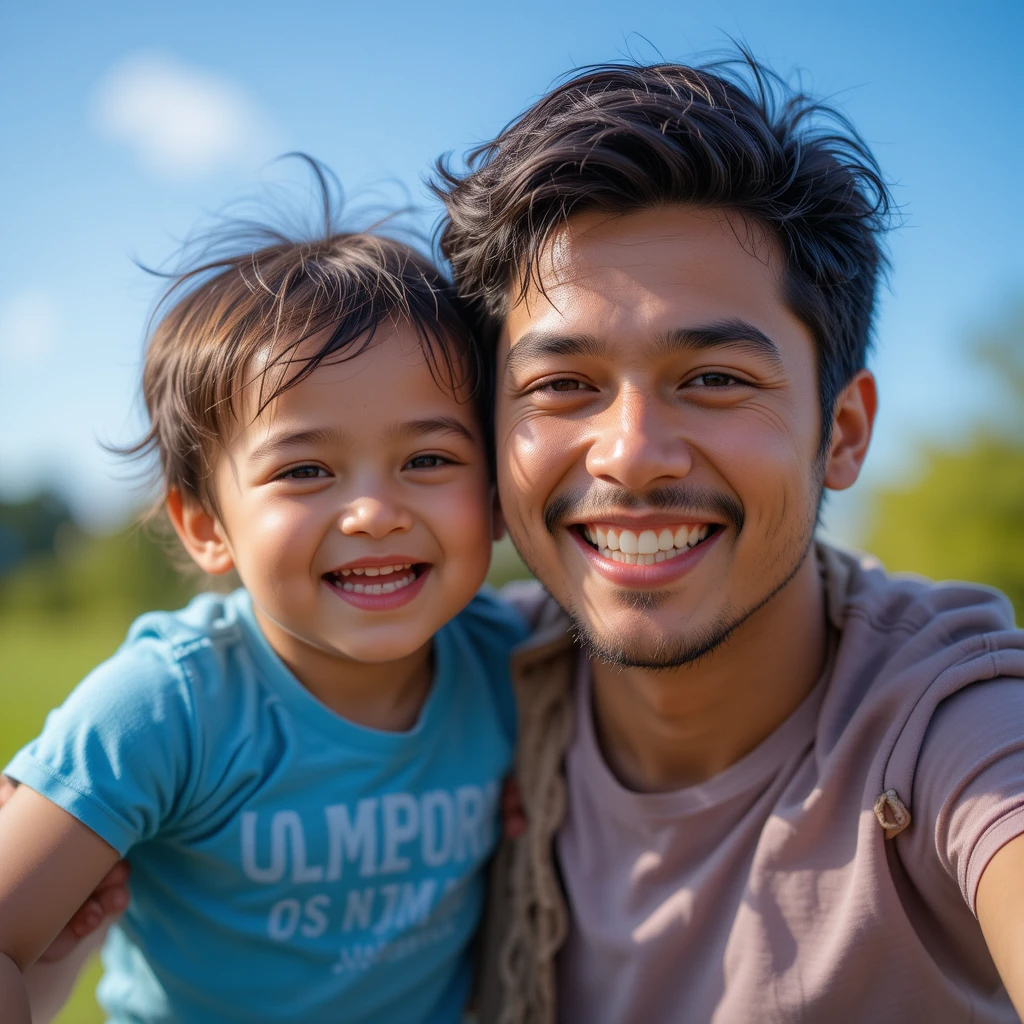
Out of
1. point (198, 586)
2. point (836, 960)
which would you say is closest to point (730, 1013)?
point (836, 960)

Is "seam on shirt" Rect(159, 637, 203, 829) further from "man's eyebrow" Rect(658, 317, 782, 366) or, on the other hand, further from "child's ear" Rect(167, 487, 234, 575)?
"man's eyebrow" Rect(658, 317, 782, 366)

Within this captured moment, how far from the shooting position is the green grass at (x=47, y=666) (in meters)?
4.98

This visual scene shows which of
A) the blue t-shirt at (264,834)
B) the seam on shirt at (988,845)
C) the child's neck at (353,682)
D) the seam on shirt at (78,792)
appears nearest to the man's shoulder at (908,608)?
the seam on shirt at (988,845)

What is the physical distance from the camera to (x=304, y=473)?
214 cm

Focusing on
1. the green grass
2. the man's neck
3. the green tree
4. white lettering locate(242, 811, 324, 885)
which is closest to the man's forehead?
the man's neck

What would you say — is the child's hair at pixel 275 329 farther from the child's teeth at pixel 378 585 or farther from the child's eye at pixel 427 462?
the child's teeth at pixel 378 585

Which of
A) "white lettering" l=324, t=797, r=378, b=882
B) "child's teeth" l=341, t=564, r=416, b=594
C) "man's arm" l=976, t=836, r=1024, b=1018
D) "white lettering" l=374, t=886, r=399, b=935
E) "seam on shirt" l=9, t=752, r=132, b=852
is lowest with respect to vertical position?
"white lettering" l=374, t=886, r=399, b=935

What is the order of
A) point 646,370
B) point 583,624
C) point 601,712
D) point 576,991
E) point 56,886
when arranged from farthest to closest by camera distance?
point 601,712 < point 576,991 < point 583,624 < point 646,370 < point 56,886

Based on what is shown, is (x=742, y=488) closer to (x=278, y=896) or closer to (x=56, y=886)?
(x=278, y=896)

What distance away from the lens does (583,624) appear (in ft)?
6.89

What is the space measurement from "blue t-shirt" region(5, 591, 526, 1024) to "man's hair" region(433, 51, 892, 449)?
1100 millimetres

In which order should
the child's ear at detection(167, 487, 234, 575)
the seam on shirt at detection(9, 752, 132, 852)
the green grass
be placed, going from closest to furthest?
the seam on shirt at detection(9, 752, 132, 852)
the child's ear at detection(167, 487, 234, 575)
the green grass

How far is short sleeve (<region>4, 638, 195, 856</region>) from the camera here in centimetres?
183

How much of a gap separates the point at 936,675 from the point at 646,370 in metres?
0.88
